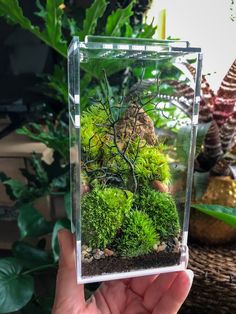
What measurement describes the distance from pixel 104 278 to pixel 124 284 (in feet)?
0.63

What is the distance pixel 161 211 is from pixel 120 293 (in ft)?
0.73

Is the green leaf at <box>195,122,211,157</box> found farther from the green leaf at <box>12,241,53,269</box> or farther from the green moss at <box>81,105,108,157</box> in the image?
the green leaf at <box>12,241,53,269</box>

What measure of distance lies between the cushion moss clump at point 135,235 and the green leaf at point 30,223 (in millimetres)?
517

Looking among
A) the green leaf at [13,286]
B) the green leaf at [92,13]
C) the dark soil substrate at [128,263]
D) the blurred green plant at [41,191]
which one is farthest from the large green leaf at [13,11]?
the dark soil substrate at [128,263]

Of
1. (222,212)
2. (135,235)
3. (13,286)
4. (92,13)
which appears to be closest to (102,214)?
(135,235)

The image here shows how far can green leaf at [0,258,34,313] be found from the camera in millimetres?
750

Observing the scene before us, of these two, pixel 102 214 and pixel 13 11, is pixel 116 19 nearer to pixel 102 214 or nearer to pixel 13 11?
pixel 13 11

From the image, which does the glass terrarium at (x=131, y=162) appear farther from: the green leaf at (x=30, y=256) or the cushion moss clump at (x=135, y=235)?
the green leaf at (x=30, y=256)

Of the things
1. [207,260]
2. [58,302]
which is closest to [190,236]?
[207,260]

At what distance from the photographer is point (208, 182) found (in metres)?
0.77

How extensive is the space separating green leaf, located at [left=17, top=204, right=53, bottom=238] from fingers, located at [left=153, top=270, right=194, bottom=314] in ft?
1.46

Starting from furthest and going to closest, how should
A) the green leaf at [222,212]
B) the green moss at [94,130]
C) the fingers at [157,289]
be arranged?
the green leaf at [222,212] < the fingers at [157,289] < the green moss at [94,130]

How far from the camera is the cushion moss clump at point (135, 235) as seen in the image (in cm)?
44

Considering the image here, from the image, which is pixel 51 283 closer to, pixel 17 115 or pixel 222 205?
pixel 222 205
